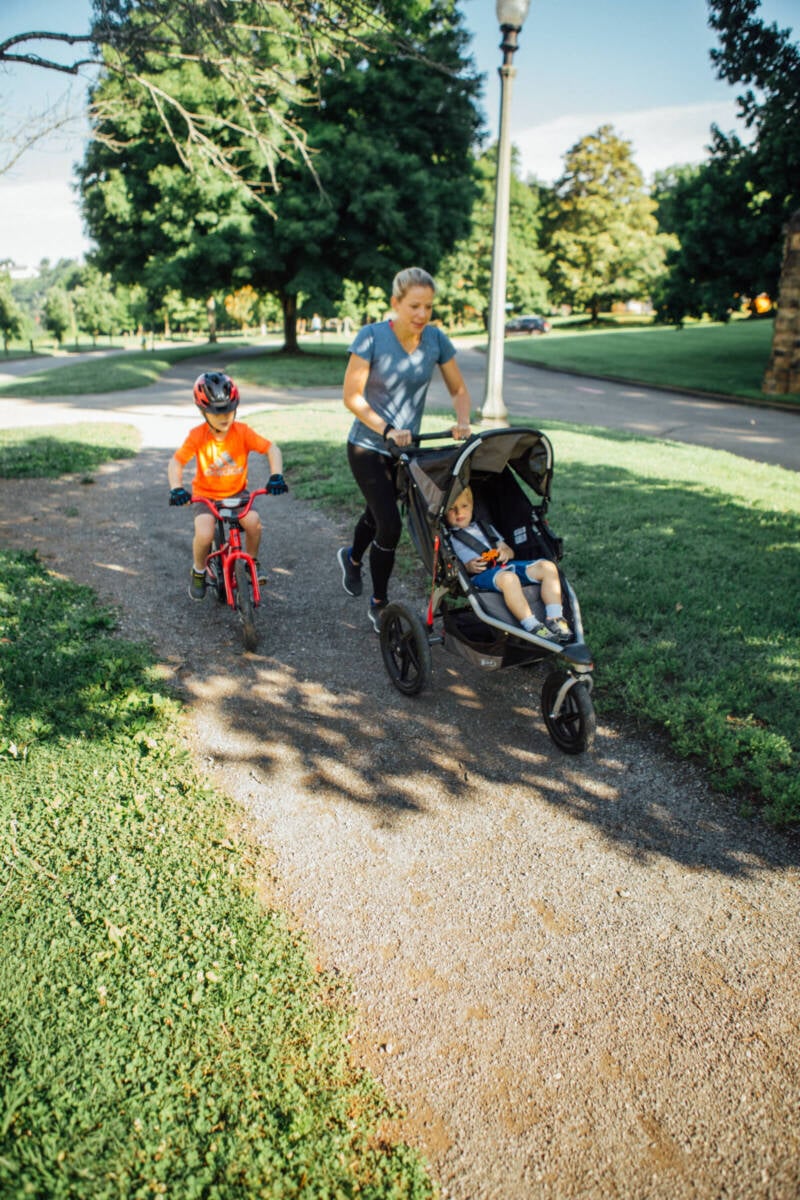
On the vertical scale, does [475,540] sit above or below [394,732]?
above

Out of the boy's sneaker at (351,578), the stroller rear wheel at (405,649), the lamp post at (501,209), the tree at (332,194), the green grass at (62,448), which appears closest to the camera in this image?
the stroller rear wheel at (405,649)

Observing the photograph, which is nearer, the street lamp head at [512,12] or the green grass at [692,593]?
the green grass at [692,593]

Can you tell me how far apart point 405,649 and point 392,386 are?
1.58 meters

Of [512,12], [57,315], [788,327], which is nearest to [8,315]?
[57,315]

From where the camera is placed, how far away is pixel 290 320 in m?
31.4

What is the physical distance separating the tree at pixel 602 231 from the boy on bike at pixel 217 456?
Result: 6269 centimetres

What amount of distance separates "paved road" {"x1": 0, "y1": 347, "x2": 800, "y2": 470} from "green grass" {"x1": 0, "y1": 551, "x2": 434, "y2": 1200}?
9.74 metres

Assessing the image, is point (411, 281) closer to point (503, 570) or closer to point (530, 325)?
point (503, 570)

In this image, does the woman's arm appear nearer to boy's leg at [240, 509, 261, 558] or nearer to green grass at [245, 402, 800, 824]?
boy's leg at [240, 509, 261, 558]

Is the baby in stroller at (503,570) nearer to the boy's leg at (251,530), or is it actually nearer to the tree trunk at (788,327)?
the boy's leg at (251,530)

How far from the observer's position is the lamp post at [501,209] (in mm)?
9258

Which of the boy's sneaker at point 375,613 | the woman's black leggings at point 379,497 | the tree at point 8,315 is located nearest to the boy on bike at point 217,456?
the woman's black leggings at point 379,497

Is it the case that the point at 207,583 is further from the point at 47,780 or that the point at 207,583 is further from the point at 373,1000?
the point at 373,1000

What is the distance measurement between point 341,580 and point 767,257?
22.1 m
